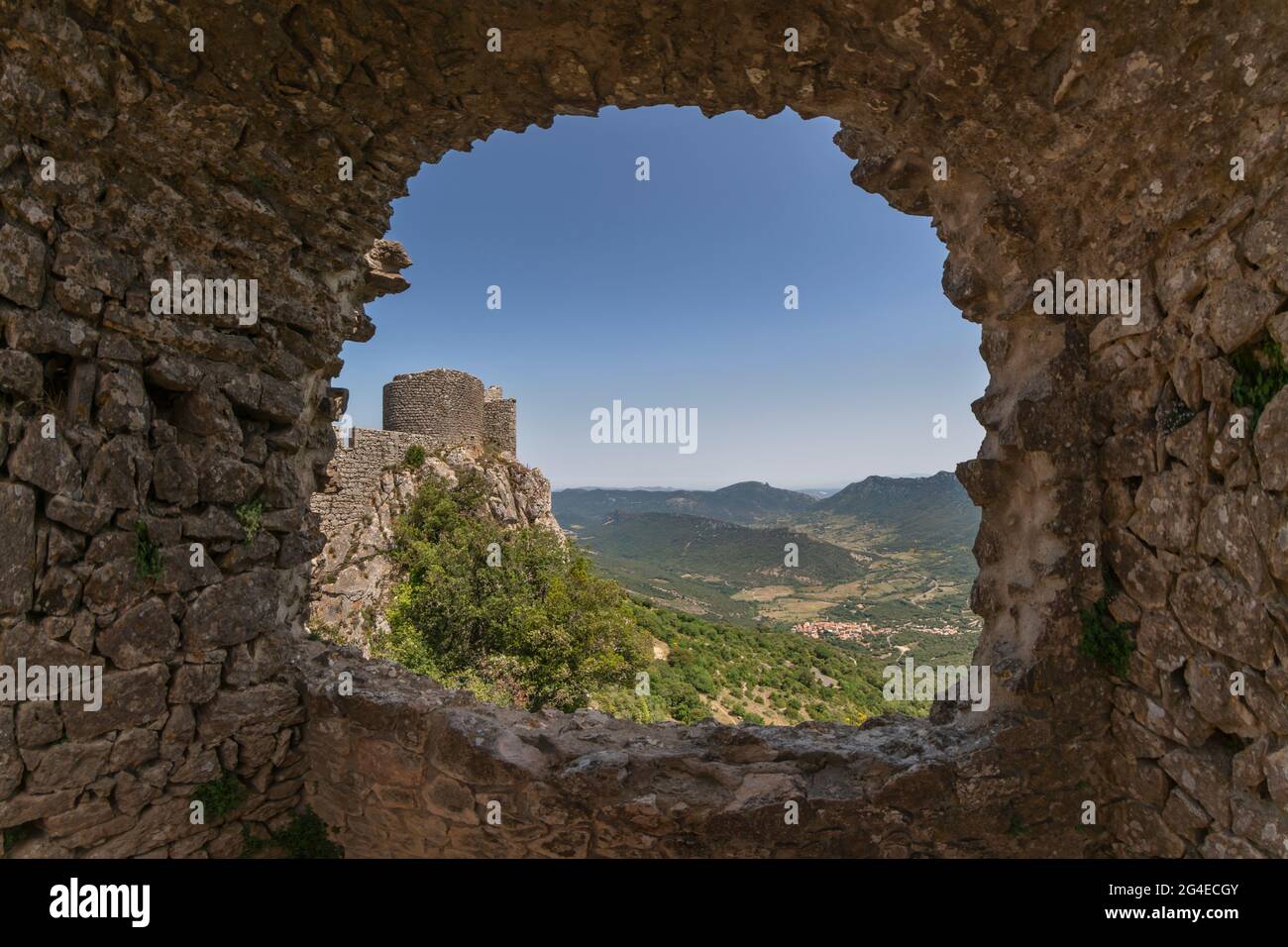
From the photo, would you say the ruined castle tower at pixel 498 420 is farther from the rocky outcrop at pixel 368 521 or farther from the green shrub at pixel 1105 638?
the green shrub at pixel 1105 638

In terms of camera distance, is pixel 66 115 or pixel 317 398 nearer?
pixel 66 115

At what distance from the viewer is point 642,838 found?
3578mm

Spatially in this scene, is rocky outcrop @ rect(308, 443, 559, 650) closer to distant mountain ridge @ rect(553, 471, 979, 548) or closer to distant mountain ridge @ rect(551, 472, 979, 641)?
distant mountain ridge @ rect(551, 472, 979, 641)

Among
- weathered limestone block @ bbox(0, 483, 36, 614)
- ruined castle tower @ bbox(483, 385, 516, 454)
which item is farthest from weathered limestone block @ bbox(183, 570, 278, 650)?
ruined castle tower @ bbox(483, 385, 516, 454)

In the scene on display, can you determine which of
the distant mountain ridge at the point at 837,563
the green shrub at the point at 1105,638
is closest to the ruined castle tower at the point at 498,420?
the distant mountain ridge at the point at 837,563

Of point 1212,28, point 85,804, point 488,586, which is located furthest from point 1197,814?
point 488,586

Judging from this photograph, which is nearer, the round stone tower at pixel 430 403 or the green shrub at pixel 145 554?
the green shrub at pixel 145 554

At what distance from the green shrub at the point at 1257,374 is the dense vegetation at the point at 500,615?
11155 millimetres

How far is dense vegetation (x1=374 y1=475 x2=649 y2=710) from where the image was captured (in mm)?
12328

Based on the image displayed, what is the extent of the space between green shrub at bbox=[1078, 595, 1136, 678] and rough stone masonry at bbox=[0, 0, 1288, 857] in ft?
0.23

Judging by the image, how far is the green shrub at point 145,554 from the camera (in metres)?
3.52

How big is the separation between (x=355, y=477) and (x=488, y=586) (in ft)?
15.5

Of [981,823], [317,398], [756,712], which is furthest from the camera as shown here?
[756,712]

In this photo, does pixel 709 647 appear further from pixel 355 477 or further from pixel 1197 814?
pixel 1197 814
